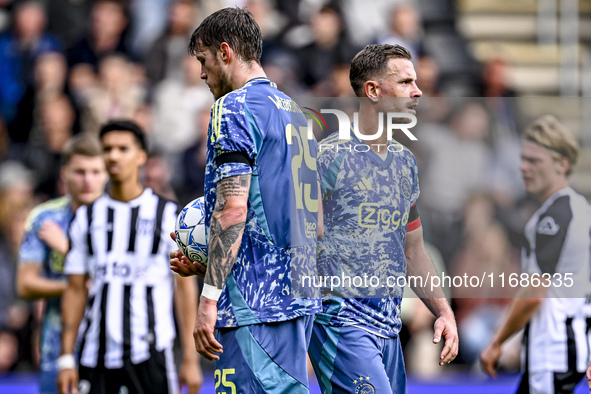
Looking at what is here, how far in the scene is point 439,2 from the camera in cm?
1278

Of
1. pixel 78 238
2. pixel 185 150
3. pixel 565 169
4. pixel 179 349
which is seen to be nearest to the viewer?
pixel 565 169

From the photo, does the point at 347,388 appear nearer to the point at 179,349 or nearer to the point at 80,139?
the point at 80,139

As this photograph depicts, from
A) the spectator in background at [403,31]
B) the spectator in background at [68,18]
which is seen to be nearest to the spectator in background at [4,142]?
the spectator in background at [68,18]

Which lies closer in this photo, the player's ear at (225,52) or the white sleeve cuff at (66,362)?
the player's ear at (225,52)

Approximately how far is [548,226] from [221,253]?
7.94 feet

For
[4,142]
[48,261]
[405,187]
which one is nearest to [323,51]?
[4,142]

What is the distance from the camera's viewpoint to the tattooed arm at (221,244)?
3.55 m

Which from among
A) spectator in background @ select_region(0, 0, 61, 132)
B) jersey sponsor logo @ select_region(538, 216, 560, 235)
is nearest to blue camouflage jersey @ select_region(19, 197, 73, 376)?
jersey sponsor logo @ select_region(538, 216, 560, 235)

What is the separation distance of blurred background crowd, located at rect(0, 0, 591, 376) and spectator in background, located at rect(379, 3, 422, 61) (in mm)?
19

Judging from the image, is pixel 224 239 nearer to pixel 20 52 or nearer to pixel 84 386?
pixel 84 386

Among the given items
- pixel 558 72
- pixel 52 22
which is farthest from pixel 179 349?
pixel 558 72

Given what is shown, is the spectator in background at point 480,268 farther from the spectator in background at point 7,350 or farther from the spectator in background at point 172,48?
the spectator in background at point 7,350

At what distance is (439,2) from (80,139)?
7328mm

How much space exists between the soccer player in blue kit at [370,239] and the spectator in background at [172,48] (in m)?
6.29
